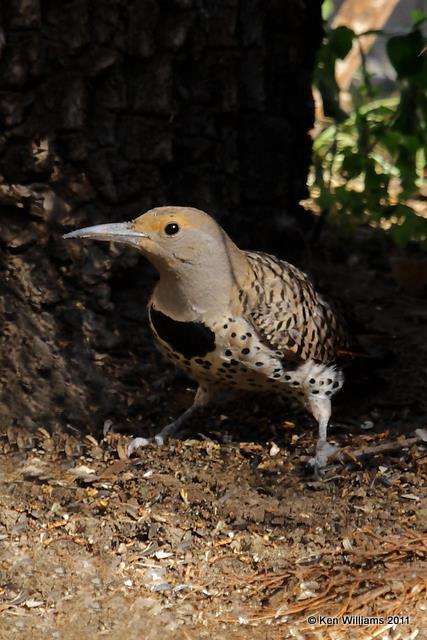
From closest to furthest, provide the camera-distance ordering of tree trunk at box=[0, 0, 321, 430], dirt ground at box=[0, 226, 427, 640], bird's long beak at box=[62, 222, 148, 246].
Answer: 1. dirt ground at box=[0, 226, 427, 640]
2. bird's long beak at box=[62, 222, 148, 246]
3. tree trunk at box=[0, 0, 321, 430]

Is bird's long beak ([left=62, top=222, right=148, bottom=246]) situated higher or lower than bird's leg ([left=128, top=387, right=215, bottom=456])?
higher

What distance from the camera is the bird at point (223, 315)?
404 cm

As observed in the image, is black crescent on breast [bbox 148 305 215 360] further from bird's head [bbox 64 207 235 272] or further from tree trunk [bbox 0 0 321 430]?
tree trunk [bbox 0 0 321 430]

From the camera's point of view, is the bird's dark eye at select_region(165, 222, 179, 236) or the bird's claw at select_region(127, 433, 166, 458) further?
the bird's claw at select_region(127, 433, 166, 458)

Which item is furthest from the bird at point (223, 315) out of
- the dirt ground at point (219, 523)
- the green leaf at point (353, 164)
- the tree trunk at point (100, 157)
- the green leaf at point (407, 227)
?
the green leaf at point (353, 164)

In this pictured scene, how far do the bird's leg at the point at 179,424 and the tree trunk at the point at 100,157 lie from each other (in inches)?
8.9

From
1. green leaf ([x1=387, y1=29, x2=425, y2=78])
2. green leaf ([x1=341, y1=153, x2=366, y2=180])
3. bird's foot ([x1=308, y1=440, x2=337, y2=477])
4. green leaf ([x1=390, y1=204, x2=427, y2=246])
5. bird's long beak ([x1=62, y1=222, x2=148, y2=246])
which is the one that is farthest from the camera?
green leaf ([x1=341, y1=153, x2=366, y2=180])

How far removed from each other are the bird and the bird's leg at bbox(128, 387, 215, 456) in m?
0.01

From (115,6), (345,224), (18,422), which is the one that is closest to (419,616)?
(18,422)

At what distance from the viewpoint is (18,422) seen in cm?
449

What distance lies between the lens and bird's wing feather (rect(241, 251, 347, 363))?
419cm

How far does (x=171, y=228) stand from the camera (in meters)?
4.02

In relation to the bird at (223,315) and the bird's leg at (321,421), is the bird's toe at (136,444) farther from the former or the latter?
the bird's leg at (321,421)

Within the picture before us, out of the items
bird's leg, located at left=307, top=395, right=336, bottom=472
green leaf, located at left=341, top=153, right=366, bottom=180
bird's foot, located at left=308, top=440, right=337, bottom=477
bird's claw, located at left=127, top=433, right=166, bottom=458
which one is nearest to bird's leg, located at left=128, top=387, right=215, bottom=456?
bird's claw, located at left=127, top=433, right=166, bottom=458
